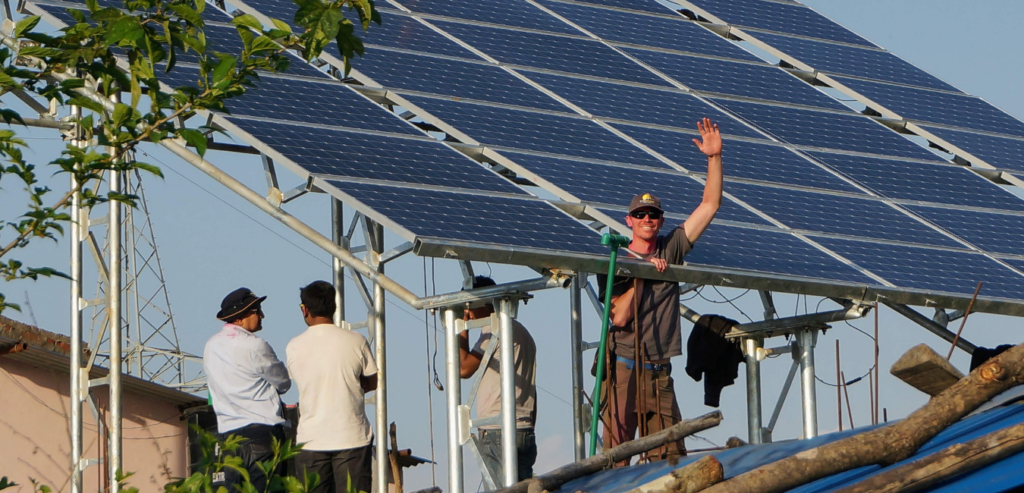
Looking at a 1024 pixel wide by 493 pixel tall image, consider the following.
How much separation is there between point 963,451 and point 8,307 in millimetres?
3125

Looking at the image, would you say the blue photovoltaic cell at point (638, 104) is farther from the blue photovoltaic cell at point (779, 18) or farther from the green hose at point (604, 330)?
the green hose at point (604, 330)

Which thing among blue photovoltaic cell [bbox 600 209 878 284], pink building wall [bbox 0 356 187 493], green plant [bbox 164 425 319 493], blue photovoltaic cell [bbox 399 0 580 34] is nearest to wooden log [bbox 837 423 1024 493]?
green plant [bbox 164 425 319 493]

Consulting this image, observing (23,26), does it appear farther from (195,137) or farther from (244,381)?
(244,381)

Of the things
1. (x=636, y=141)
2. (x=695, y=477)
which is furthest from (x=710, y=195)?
(x=695, y=477)

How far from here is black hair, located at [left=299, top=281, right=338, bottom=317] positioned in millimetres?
9352

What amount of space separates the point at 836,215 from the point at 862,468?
6.81 m

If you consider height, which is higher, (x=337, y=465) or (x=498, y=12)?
(x=498, y=12)

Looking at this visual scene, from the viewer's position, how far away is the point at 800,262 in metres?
10.8

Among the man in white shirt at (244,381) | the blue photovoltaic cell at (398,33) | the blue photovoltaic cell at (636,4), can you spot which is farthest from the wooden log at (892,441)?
the blue photovoltaic cell at (636,4)

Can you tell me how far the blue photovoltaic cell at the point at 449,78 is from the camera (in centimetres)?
1250

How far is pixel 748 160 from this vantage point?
12859 millimetres

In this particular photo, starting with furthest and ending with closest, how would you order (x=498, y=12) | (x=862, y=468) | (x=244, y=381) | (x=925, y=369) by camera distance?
(x=498, y=12)
(x=244, y=381)
(x=925, y=369)
(x=862, y=468)

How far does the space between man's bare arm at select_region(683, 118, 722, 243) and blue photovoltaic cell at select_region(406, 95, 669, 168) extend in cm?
198

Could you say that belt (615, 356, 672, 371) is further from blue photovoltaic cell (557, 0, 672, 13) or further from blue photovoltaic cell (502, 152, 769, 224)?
blue photovoltaic cell (557, 0, 672, 13)
